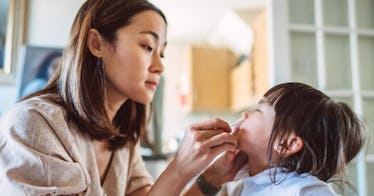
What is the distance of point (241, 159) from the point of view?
1.03m

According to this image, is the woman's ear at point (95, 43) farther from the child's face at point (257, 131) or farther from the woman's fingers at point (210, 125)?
the child's face at point (257, 131)

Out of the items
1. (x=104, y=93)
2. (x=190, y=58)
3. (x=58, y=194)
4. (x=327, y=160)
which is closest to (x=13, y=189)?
(x=58, y=194)

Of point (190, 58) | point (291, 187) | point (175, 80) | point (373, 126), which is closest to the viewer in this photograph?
point (291, 187)

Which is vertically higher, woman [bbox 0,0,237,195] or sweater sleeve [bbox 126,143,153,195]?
woman [bbox 0,0,237,195]

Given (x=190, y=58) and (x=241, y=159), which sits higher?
(x=190, y=58)

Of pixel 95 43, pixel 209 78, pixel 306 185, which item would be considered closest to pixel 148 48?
pixel 95 43

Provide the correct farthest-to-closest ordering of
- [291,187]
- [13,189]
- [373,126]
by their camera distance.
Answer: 1. [373,126]
2. [291,187]
3. [13,189]

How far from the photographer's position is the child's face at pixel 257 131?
36.6 inches

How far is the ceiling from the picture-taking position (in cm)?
331

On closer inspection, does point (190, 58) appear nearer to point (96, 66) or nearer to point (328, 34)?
point (328, 34)

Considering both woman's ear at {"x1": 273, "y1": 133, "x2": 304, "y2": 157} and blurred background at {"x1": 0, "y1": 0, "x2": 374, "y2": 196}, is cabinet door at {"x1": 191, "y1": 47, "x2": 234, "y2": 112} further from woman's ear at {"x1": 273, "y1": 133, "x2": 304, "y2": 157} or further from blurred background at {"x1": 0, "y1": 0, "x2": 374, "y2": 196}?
woman's ear at {"x1": 273, "y1": 133, "x2": 304, "y2": 157}

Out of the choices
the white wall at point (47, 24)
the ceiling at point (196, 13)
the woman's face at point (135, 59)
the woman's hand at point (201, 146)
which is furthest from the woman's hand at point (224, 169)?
the ceiling at point (196, 13)

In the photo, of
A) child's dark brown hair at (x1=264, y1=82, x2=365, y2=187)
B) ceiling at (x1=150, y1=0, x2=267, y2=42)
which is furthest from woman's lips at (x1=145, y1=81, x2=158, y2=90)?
ceiling at (x1=150, y1=0, x2=267, y2=42)

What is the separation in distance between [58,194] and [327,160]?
24.5 inches
